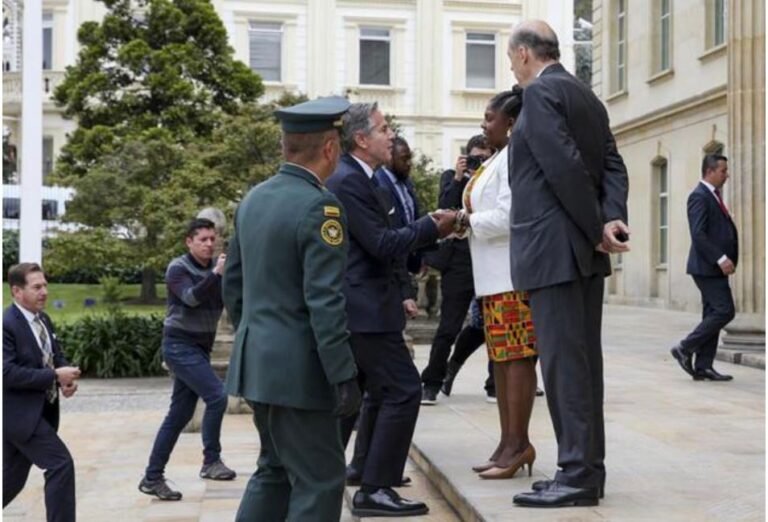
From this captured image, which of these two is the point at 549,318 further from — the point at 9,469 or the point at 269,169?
the point at 269,169

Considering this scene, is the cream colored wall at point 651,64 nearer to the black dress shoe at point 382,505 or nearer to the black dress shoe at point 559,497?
the black dress shoe at point 382,505

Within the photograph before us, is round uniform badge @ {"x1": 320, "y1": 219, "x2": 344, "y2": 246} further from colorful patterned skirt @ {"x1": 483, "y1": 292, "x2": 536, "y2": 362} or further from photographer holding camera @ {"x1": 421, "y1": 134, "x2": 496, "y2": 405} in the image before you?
photographer holding camera @ {"x1": 421, "y1": 134, "x2": 496, "y2": 405}

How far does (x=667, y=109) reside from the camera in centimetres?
2578

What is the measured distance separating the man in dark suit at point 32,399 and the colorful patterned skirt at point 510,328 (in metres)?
2.12

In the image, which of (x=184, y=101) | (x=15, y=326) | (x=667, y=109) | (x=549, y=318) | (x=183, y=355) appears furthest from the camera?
(x=184, y=101)

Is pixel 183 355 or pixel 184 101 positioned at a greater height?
pixel 184 101

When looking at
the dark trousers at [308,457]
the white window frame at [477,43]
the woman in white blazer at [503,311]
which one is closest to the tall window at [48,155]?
the white window frame at [477,43]

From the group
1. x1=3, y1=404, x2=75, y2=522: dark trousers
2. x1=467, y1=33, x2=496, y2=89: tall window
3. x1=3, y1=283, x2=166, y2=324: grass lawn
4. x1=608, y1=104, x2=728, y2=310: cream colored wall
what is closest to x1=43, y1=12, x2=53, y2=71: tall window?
x1=3, y1=283, x2=166, y2=324: grass lawn

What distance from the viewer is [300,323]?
444 centimetres

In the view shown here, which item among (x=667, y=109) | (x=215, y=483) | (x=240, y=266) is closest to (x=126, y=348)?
(x=215, y=483)

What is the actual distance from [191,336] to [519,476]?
A: 252 cm

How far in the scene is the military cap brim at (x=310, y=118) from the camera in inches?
181

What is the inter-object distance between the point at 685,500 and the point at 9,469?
130 inches

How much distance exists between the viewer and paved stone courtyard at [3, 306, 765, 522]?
558 cm
